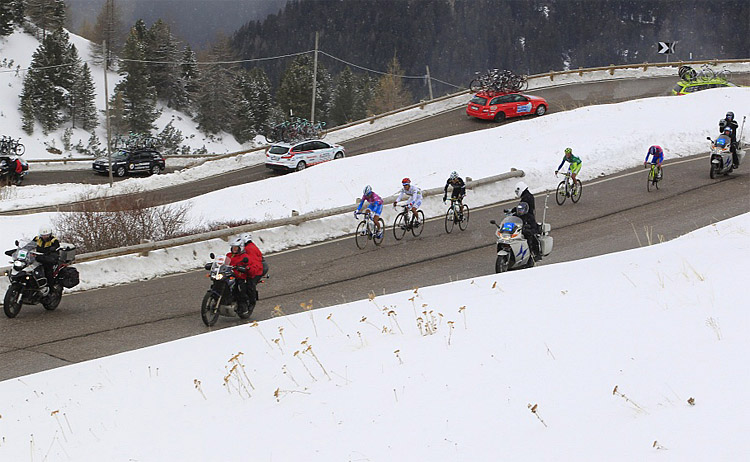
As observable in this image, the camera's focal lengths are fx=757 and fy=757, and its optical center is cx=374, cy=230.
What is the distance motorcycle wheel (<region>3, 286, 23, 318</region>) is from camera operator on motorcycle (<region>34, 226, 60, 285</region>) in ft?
1.96

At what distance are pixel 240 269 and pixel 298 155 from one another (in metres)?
25.7

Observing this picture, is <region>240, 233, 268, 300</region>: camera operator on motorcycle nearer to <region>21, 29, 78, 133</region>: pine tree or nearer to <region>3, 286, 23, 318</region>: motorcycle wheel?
<region>3, 286, 23, 318</region>: motorcycle wheel

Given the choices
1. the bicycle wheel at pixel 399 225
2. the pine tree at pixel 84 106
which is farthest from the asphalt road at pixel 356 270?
the pine tree at pixel 84 106

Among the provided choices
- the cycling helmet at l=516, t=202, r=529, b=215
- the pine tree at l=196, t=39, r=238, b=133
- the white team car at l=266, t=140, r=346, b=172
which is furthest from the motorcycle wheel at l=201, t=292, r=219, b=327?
the pine tree at l=196, t=39, r=238, b=133

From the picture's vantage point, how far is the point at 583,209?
21984 mm

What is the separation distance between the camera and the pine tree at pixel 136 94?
87.8 m

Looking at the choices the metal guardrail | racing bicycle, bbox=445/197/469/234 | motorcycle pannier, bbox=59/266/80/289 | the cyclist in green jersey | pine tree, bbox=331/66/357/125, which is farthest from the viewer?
pine tree, bbox=331/66/357/125

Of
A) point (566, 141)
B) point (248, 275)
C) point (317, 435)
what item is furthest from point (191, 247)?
point (566, 141)

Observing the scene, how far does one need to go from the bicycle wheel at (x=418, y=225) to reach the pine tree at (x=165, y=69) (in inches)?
3267

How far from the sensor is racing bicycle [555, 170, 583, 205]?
73.8 ft

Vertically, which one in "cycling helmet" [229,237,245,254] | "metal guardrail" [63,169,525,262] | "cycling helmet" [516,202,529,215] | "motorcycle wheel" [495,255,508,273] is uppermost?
"cycling helmet" [229,237,245,254]

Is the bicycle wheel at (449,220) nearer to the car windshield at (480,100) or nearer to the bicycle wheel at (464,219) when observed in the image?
the bicycle wheel at (464,219)

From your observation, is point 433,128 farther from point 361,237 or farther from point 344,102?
point 344,102

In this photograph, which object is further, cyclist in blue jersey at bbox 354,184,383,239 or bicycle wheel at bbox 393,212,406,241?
bicycle wheel at bbox 393,212,406,241
